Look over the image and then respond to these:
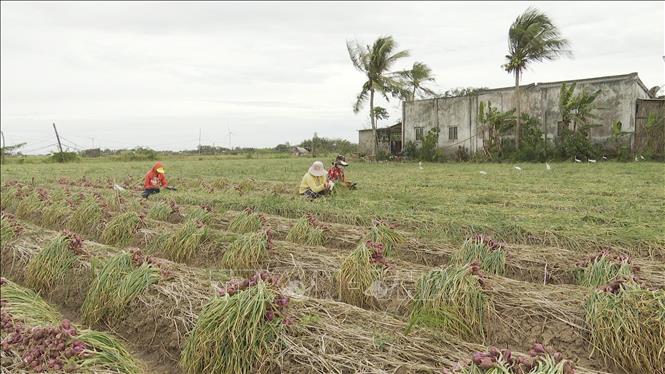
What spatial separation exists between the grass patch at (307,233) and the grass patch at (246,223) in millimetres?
556

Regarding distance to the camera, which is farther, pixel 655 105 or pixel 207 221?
pixel 655 105

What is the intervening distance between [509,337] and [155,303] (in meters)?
2.96

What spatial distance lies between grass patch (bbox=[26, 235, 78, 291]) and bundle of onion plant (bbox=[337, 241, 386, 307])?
311cm

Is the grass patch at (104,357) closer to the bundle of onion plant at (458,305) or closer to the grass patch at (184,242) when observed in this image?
the bundle of onion plant at (458,305)

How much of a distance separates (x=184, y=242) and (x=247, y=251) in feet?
3.75

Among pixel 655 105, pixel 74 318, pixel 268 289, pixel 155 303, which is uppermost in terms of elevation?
pixel 655 105

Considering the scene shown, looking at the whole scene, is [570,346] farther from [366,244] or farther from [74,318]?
[74,318]

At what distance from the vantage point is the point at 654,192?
8922 millimetres

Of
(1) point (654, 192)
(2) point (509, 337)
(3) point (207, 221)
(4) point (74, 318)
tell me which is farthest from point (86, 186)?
(1) point (654, 192)

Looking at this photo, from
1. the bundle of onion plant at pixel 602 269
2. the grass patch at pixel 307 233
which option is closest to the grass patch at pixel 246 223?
the grass patch at pixel 307 233

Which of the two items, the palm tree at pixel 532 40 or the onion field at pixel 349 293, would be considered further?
the palm tree at pixel 532 40

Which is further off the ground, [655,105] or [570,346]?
[655,105]

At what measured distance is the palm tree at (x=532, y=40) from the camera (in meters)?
21.8

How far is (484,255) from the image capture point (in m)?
4.82
